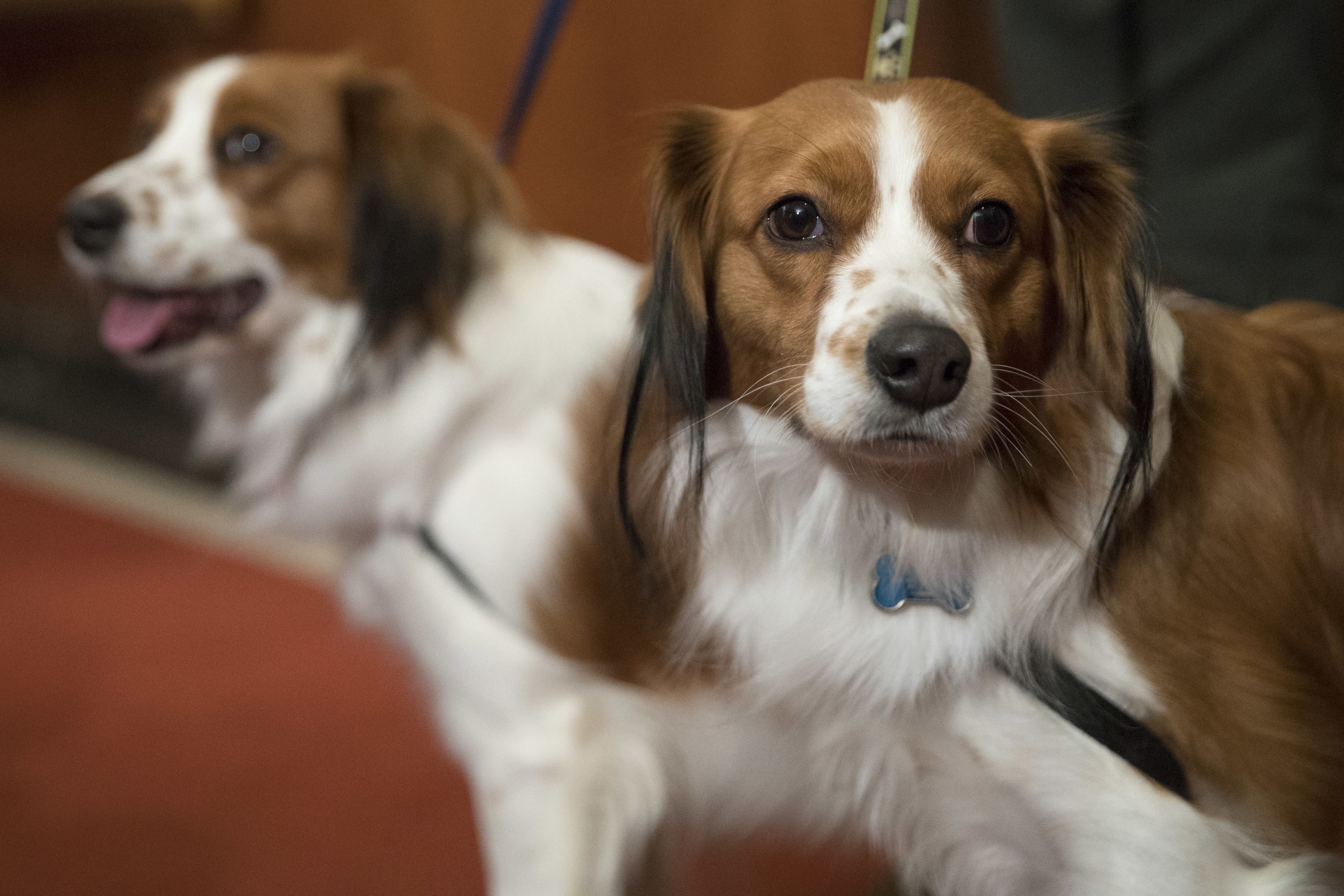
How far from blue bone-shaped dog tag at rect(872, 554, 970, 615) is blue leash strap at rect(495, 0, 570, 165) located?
846 mm

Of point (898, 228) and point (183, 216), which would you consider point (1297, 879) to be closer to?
point (898, 228)

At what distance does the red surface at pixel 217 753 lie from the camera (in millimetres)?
1581

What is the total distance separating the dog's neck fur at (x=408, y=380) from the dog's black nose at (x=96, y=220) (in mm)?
217

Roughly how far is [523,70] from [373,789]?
4.04 feet

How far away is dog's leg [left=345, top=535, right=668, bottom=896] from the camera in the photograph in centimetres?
124

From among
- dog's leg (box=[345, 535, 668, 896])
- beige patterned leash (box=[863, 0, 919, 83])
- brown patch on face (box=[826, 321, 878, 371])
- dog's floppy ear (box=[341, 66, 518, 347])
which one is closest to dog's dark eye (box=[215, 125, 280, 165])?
dog's floppy ear (box=[341, 66, 518, 347])

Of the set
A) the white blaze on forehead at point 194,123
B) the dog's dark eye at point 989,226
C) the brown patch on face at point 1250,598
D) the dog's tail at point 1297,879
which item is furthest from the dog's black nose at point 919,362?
the white blaze on forehead at point 194,123

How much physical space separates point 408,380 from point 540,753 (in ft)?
1.80

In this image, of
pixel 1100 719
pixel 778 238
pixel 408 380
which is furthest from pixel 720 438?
pixel 408 380

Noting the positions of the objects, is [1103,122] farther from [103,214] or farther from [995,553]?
[103,214]

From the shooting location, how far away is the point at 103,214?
140 centimetres

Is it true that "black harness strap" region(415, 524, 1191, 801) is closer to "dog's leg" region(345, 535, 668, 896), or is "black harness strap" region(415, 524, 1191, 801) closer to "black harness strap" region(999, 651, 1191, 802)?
"black harness strap" region(999, 651, 1191, 802)

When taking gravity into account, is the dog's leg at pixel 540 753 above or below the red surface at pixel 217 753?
above

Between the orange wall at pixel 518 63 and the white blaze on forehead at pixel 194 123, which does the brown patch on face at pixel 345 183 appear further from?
the orange wall at pixel 518 63
